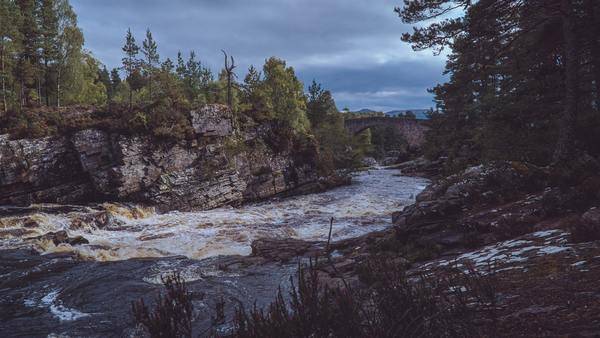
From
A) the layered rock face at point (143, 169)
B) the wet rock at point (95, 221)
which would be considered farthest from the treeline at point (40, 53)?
the wet rock at point (95, 221)

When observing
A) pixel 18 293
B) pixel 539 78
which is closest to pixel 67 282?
pixel 18 293

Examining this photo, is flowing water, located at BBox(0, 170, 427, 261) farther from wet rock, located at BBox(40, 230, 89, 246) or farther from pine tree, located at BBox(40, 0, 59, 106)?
pine tree, located at BBox(40, 0, 59, 106)

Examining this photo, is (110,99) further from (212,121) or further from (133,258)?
(133,258)

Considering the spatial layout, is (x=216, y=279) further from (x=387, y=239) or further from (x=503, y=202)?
(x=503, y=202)

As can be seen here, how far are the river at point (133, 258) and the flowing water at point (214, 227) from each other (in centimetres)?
5

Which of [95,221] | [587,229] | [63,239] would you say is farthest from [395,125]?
[587,229]

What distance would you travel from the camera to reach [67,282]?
10469mm

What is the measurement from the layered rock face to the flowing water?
1.68 m

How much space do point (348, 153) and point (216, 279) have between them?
120 feet

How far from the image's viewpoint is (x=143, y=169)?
24578mm

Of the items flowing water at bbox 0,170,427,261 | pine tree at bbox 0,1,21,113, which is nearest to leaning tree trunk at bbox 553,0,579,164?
flowing water at bbox 0,170,427,261

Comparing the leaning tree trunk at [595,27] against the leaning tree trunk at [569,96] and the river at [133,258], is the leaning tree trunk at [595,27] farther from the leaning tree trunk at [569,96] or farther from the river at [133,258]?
the river at [133,258]

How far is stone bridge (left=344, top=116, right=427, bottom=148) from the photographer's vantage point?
81750 millimetres

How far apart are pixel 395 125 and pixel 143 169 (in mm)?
69613
